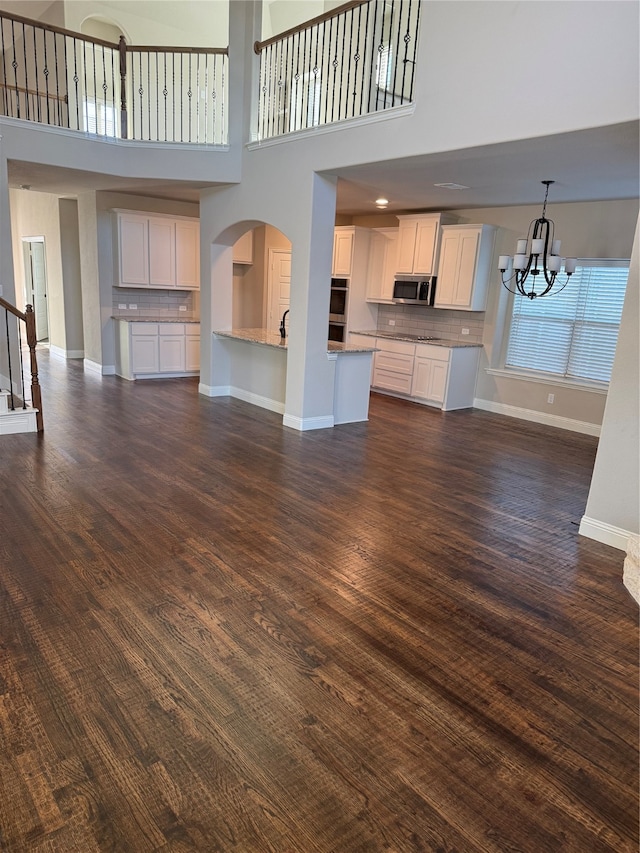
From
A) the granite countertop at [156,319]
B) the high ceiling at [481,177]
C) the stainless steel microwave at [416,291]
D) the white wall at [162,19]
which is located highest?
the white wall at [162,19]

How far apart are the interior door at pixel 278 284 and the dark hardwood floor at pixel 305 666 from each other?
→ 212 inches

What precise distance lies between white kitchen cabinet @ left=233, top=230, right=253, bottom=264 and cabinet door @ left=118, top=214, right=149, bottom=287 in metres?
1.45

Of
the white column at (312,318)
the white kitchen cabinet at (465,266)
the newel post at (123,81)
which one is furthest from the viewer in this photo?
the white kitchen cabinet at (465,266)

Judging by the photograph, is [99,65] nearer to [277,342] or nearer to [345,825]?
[277,342]

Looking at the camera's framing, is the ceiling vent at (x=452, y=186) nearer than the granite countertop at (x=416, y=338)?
Yes

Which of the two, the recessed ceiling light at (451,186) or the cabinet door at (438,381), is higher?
the recessed ceiling light at (451,186)

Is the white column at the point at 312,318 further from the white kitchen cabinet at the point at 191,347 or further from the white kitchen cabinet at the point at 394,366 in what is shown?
the white kitchen cabinet at the point at 191,347

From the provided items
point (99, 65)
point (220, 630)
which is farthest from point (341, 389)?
point (99, 65)

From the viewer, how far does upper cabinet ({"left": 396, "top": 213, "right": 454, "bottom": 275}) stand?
7844 millimetres

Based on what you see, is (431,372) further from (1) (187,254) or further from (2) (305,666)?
(2) (305,666)

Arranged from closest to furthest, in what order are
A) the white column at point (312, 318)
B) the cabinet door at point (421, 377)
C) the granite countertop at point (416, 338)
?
the white column at point (312, 318) < the granite countertop at point (416, 338) < the cabinet door at point (421, 377)

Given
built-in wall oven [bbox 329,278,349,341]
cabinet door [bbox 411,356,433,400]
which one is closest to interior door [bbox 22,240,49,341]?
built-in wall oven [bbox 329,278,349,341]

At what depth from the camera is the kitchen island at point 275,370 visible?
6.55 metres

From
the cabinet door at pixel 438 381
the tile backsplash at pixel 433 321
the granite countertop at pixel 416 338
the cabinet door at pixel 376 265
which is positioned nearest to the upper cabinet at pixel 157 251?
the cabinet door at pixel 376 265
